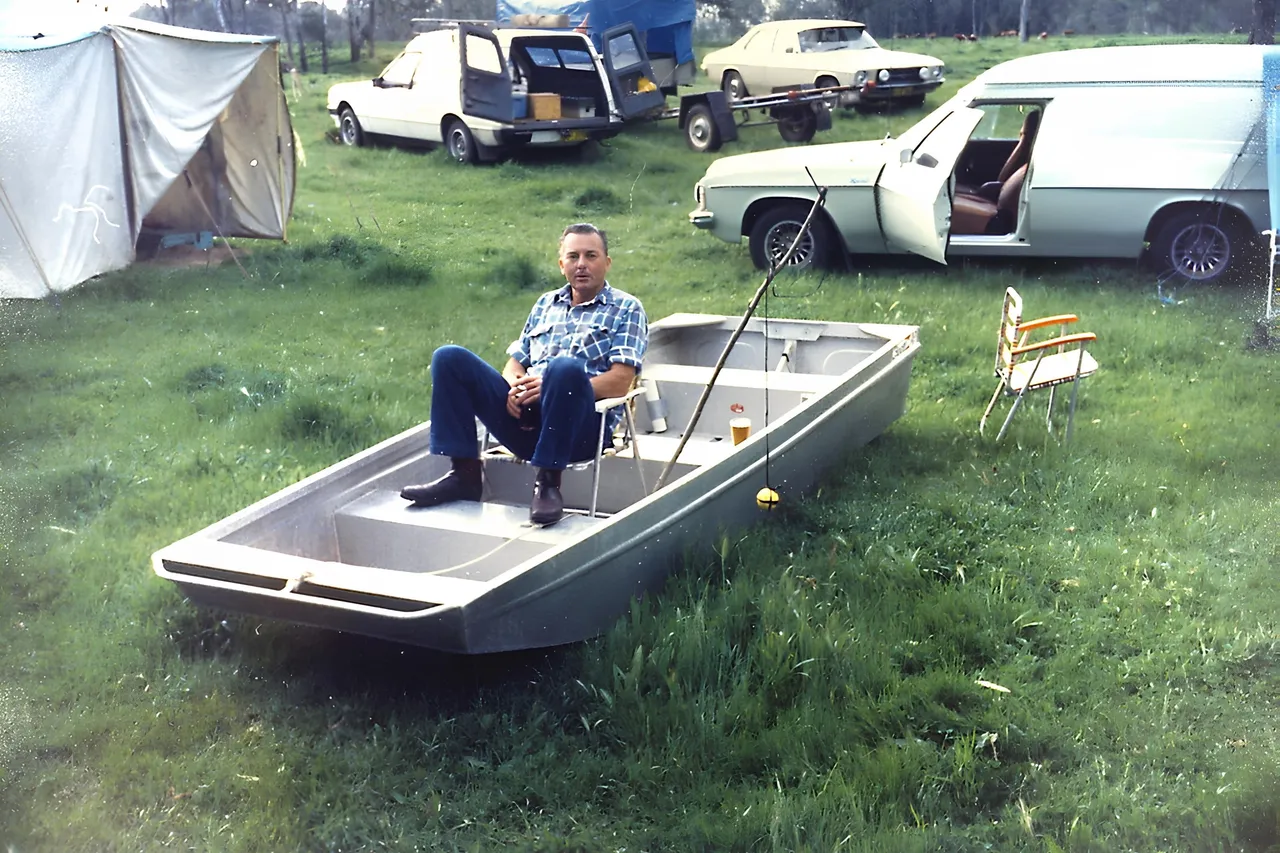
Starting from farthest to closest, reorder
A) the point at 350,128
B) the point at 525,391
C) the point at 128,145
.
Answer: the point at 350,128, the point at 128,145, the point at 525,391

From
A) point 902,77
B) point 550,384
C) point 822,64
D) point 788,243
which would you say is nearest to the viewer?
point 550,384

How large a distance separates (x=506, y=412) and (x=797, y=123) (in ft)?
34.0

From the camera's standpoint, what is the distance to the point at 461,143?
50.2ft

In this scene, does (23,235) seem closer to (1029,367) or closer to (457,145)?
(1029,367)

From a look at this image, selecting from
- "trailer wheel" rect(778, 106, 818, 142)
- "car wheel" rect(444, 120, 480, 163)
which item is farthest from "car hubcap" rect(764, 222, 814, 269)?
"car wheel" rect(444, 120, 480, 163)

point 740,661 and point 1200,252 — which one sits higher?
point 1200,252

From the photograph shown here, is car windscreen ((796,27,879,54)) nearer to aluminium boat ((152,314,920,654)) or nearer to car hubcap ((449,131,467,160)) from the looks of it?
car hubcap ((449,131,467,160))

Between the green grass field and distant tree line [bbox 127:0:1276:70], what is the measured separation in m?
2.93

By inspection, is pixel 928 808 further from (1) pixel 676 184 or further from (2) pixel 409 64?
(2) pixel 409 64

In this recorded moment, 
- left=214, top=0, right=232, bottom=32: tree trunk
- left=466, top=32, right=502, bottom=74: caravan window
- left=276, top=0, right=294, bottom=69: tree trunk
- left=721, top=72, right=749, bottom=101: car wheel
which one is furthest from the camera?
left=721, top=72, right=749, bottom=101: car wheel

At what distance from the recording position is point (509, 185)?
1366cm

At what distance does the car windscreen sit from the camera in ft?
48.1

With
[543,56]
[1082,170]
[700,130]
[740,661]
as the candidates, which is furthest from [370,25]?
[740,661]

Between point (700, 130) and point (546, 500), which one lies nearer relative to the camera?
point (546, 500)
